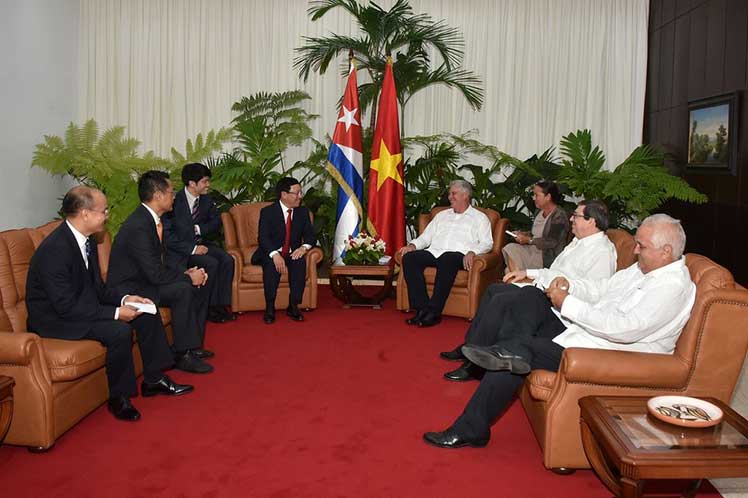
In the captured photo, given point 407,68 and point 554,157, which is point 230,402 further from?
point 554,157

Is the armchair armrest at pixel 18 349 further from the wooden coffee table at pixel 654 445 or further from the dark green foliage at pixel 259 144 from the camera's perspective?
the dark green foliage at pixel 259 144

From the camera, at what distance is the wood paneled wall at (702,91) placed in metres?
6.46

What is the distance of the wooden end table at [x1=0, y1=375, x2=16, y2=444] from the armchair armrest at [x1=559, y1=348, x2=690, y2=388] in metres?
2.45

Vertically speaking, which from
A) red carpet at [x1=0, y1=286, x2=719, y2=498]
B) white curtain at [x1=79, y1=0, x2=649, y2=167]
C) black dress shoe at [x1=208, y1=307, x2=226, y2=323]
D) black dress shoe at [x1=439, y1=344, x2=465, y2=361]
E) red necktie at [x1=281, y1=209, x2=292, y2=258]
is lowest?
red carpet at [x1=0, y1=286, x2=719, y2=498]

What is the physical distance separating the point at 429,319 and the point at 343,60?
3979 millimetres

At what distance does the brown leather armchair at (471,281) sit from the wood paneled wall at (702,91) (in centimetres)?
214

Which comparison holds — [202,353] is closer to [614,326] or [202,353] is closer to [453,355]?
[453,355]

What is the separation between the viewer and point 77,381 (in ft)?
12.3

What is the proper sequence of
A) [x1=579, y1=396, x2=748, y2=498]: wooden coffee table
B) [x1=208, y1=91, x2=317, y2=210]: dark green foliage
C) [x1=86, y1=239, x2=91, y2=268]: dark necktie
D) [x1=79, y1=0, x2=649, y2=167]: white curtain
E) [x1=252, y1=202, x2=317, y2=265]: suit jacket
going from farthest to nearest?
[x1=79, y1=0, x2=649, y2=167]: white curtain, [x1=208, y1=91, x2=317, y2=210]: dark green foliage, [x1=252, y1=202, x2=317, y2=265]: suit jacket, [x1=86, y1=239, x2=91, y2=268]: dark necktie, [x1=579, y1=396, x2=748, y2=498]: wooden coffee table

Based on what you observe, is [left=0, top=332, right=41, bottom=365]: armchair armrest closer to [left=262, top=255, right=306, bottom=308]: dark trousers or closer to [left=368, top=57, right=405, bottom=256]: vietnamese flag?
[left=262, top=255, right=306, bottom=308]: dark trousers

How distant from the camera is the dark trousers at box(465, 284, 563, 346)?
13.6 ft

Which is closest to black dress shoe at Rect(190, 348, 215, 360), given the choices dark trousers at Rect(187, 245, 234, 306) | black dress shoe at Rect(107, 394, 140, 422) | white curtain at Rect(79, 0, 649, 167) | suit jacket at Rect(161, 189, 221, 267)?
suit jacket at Rect(161, 189, 221, 267)

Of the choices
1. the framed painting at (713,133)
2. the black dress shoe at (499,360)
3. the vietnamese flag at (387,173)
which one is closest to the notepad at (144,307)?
the black dress shoe at (499,360)

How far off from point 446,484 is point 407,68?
5514 millimetres
